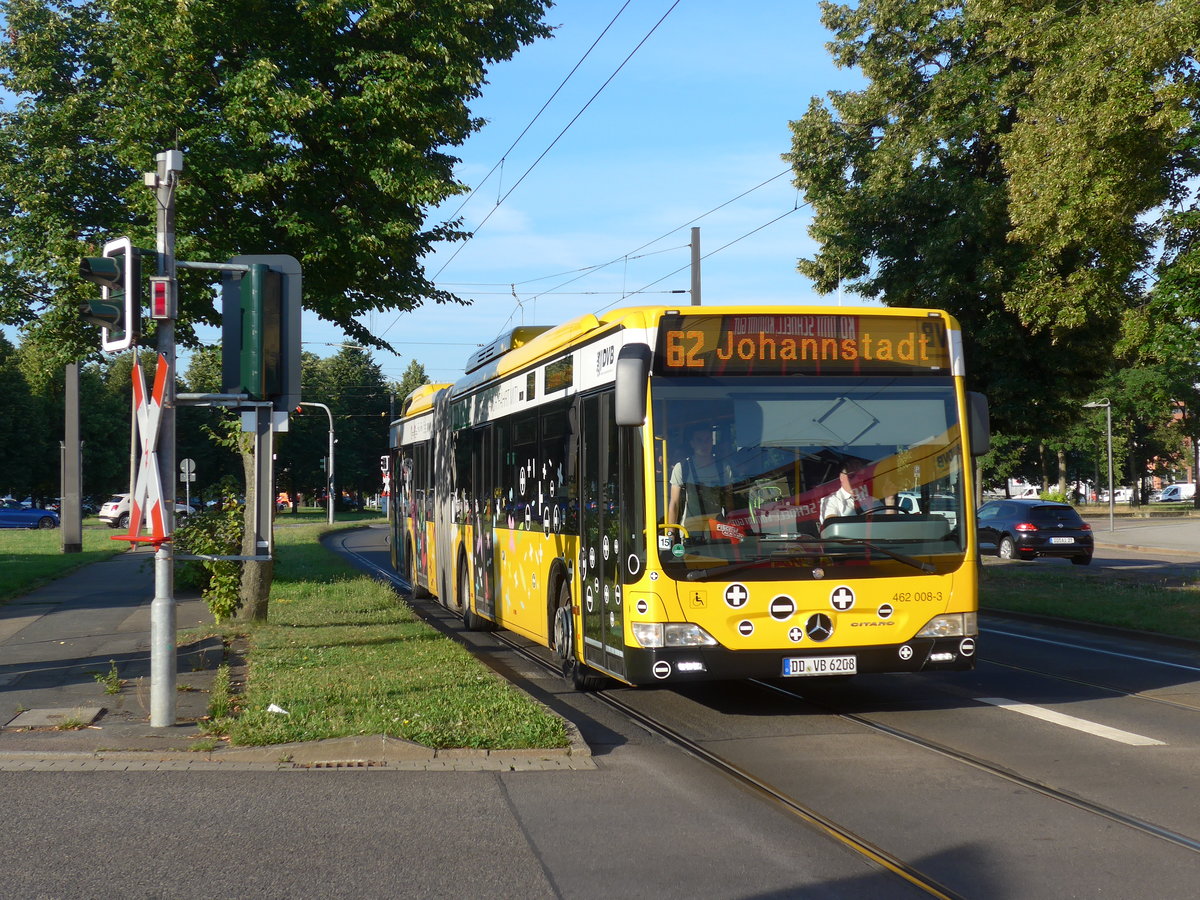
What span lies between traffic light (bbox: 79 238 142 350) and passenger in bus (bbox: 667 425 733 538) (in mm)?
3910

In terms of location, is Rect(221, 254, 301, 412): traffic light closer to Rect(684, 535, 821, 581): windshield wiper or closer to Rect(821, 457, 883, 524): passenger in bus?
Rect(684, 535, 821, 581): windshield wiper

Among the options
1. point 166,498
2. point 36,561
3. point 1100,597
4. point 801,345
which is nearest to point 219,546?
point 166,498

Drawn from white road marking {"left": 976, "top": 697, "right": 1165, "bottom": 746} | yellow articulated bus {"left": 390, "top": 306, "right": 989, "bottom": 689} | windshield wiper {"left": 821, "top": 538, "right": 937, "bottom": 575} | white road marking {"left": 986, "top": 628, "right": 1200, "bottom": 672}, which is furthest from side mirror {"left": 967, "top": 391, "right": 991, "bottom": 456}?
white road marking {"left": 986, "top": 628, "right": 1200, "bottom": 672}

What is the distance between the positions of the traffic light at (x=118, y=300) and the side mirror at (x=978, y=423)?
5980 mm

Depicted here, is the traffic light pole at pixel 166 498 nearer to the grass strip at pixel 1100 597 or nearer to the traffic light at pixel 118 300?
the traffic light at pixel 118 300

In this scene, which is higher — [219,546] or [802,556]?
[802,556]

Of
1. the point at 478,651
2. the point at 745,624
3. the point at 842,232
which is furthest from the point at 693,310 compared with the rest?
the point at 842,232

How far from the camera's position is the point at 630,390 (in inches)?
332

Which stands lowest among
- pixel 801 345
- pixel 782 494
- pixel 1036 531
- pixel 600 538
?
pixel 1036 531

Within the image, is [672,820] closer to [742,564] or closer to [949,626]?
[742,564]

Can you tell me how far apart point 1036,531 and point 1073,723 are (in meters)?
22.7

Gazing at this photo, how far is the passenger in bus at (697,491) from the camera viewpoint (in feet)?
28.7

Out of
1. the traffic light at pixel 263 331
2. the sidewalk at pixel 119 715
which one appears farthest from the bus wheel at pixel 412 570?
the traffic light at pixel 263 331

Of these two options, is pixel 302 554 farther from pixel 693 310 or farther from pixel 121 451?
pixel 121 451
